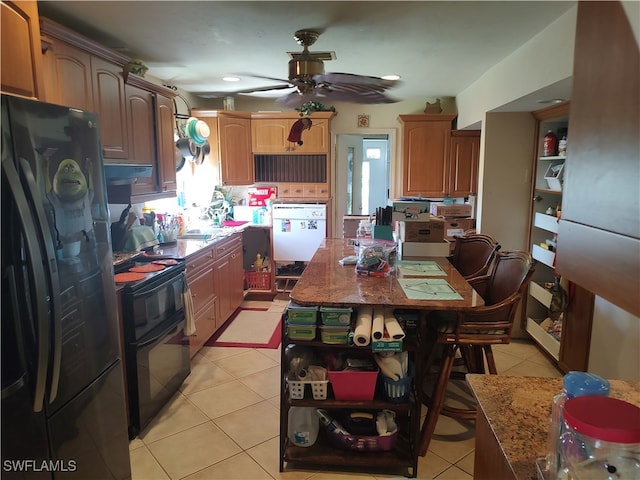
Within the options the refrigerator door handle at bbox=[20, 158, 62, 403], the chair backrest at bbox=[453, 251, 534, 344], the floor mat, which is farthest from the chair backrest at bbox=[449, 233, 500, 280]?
the refrigerator door handle at bbox=[20, 158, 62, 403]

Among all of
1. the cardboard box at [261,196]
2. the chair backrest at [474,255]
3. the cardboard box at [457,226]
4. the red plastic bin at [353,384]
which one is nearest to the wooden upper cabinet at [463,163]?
the cardboard box at [457,226]

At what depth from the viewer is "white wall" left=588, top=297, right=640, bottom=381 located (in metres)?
2.34

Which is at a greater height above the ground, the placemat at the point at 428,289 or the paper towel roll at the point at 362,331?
the placemat at the point at 428,289

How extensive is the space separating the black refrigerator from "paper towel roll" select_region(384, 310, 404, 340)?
1283 millimetres

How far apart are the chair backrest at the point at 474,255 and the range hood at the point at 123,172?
2395 millimetres

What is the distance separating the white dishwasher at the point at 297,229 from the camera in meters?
4.91

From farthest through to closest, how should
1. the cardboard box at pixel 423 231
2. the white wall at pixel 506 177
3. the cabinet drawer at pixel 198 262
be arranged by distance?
the white wall at pixel 506 177 → the cabinet drawer at pixel 198 262 → the cardboard box at pixel 423 231

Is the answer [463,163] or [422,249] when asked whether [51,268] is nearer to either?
[422,249]

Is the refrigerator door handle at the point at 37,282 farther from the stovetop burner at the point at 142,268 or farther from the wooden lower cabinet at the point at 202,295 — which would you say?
the wooden lower cabinet at the point at 202,295

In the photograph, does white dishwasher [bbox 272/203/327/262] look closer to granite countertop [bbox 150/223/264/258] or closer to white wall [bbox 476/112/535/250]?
Answer: granite countertop [bbox 150/223/264/258]

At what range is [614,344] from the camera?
8.27 ft

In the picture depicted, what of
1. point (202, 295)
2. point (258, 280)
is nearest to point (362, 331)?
point (202, 295)

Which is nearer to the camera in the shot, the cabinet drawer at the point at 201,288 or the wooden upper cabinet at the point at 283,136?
the cabinet drawer at the point at 201,288

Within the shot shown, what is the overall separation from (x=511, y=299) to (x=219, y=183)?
356cm
